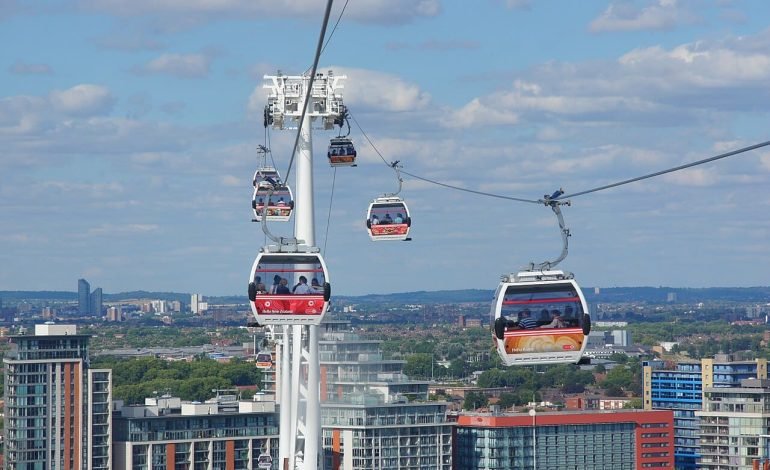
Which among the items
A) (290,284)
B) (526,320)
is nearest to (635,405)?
(290,284)

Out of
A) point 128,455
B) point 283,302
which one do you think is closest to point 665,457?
point 128,455

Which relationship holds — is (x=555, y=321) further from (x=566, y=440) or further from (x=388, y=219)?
(x=566, y=440)

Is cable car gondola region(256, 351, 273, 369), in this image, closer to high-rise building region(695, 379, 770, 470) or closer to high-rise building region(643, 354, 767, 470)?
high-rise building region(695, 379, 770, 470)

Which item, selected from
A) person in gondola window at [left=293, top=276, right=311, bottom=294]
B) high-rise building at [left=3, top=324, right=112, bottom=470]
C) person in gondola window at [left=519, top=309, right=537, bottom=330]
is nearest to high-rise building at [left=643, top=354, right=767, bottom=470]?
high-rise building at [left=3, top=324, right=112, bottom=470]

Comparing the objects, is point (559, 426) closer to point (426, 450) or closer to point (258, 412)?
point (426, 450)

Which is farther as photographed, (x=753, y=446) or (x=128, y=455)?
(x=753, y=446)

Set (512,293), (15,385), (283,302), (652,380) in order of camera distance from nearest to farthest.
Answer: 1. (512,293)
2. (283,302)
3. (15,385)
4. (652,380)

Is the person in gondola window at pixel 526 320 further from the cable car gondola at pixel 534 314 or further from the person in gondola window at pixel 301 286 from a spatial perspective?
the person in gondola window at pixel 301 286
